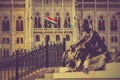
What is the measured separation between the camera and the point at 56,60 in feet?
65.8

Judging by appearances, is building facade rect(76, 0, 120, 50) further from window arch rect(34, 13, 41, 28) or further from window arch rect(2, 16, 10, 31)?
window arch rect(2, 16, 10, 31)

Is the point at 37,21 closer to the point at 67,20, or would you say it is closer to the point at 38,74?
the point at 67,20

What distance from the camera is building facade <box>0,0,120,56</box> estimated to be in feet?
215

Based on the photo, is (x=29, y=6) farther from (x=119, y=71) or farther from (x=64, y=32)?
(x=119, y=71)

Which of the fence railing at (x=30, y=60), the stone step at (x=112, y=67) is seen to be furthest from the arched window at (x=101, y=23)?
the stone step at (x=112, y=67)

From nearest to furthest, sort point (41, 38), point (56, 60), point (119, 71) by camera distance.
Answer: point (119, 71), point (56, 60), point (41, 38)

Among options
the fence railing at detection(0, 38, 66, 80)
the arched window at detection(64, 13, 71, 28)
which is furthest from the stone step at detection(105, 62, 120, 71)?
the arched window at detection(64, 13, 71, 28)

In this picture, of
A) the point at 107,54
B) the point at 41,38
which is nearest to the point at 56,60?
the point at 107,54

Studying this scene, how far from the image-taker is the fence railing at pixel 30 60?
16.2 metres

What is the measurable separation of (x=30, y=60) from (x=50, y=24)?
46691 millimetres

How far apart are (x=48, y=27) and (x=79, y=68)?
169 ft

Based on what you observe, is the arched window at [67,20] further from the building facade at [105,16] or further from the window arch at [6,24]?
the window arch at [6,24]

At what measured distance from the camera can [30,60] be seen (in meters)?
17.4

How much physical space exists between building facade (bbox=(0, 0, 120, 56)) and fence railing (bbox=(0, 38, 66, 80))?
44162 mm
